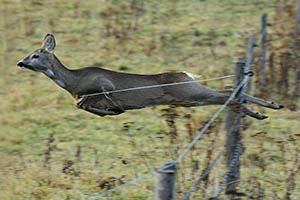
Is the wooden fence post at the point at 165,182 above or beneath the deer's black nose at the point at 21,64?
beneath

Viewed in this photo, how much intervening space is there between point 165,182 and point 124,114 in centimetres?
606

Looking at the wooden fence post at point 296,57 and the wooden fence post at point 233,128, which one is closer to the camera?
the wooden fence post at point 233,128

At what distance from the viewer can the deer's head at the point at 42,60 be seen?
20.4 ft

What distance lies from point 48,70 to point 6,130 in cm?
186

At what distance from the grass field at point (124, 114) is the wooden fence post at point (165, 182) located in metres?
1.89

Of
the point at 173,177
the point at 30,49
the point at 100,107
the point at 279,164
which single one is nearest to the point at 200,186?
the point at 100,107

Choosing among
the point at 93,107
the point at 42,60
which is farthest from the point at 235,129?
the point at 42,60

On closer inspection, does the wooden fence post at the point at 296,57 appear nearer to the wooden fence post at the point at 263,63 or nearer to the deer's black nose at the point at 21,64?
the wooden fence post at the point at 263,63

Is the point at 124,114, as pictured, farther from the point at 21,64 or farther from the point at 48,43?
the point at 21,64

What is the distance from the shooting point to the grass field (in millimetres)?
6902

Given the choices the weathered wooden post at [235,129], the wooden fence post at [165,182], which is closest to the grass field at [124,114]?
the weathered wooden post at [235,129]

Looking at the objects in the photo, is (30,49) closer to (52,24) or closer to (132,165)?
(52,24)

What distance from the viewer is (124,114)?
9.48 m

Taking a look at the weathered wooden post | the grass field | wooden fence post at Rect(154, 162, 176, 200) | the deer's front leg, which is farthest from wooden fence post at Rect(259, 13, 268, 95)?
wooden fence post at Rect(154, 162, 176, 200)
